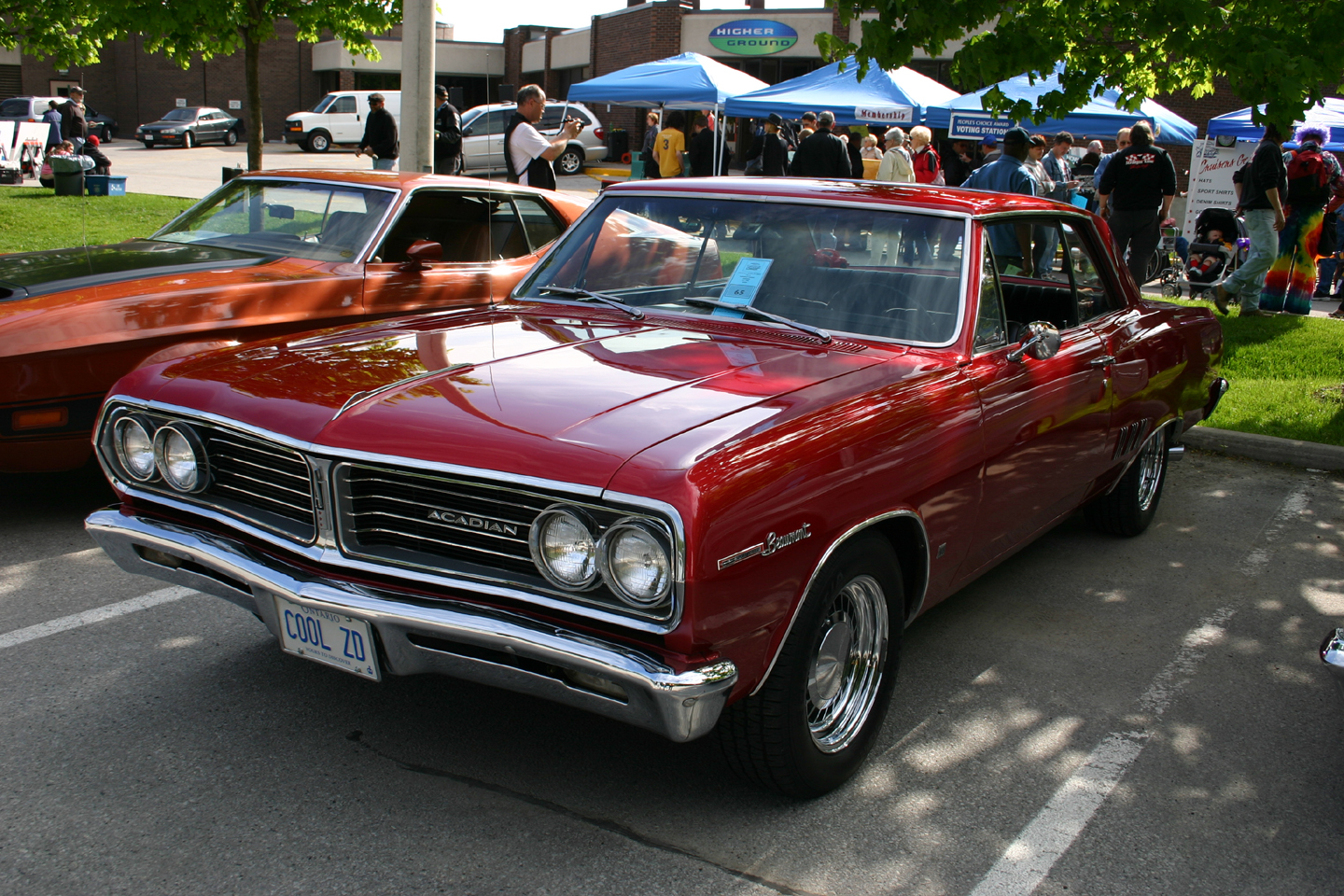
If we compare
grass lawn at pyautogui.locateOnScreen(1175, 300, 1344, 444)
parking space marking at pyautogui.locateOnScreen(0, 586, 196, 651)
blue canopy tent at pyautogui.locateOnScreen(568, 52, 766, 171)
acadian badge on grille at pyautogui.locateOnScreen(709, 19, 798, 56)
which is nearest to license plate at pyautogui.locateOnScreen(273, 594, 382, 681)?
parking space marking at pyautogui.locateOnScreen(0, 586, 196, 651)

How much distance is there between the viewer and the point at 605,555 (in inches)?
99.0

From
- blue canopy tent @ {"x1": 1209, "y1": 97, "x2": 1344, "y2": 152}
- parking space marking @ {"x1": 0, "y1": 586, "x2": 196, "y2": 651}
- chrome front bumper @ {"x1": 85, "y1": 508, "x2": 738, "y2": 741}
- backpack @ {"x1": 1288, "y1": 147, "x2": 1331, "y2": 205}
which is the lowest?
parking space marking @ {"x1": 0, "y1": 586, "x2": 196, "y2": 651}

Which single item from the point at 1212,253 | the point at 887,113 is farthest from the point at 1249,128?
the point at 887,113

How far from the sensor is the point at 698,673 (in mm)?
2451

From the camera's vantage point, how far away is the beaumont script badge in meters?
2.48

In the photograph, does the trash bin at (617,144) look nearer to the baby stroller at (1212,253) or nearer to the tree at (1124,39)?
the baby stroller at (1212,253)

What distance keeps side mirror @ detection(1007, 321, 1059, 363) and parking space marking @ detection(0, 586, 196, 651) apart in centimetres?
316

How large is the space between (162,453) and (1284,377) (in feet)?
27.5

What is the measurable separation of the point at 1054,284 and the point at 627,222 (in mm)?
1823

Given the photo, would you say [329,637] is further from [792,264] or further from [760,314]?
[792,264]

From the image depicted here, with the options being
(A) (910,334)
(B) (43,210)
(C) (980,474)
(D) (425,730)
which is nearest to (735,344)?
(A) (910,334)

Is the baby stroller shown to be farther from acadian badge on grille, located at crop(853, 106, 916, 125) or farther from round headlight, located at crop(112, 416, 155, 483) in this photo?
round headlight, located at crop(112, 416, 155, 483)

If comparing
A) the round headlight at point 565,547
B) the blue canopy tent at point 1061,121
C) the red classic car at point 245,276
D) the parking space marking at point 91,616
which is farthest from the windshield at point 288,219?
the blue canopy tent at point 1061,121

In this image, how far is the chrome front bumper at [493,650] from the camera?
96.3 inches
